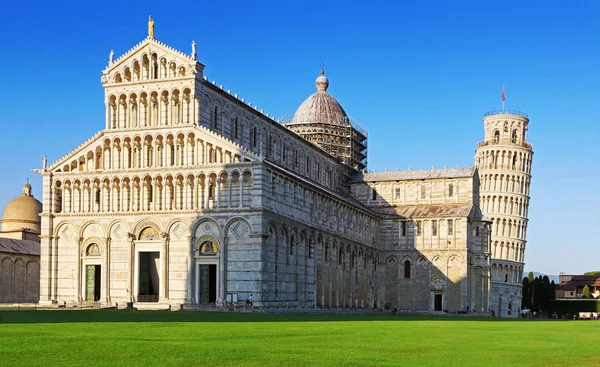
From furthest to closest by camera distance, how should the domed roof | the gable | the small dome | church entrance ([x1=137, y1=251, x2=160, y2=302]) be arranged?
the small dome < the domed roof < church entrance ([x1=137, y1=251, x2=160, y2=302]) < the gable

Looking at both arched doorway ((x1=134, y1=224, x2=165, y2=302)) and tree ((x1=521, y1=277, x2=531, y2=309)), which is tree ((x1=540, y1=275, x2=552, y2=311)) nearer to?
tree ((x1=521, y1=277, x2=531, y2=309))

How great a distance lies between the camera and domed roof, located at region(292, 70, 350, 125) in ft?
325

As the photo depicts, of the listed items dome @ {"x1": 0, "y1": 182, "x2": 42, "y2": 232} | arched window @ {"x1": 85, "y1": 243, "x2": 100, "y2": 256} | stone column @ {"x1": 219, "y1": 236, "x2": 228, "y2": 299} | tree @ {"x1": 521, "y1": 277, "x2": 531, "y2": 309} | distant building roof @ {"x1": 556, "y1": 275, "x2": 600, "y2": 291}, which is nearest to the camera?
stone column @ {"x1": 219, "y1": 236, "x2": 228, "y2": 299}

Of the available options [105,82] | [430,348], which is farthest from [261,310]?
[430,348]

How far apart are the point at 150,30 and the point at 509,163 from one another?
73.0 metres

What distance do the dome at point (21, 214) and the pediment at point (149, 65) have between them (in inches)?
1451

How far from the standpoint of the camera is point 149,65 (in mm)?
62719

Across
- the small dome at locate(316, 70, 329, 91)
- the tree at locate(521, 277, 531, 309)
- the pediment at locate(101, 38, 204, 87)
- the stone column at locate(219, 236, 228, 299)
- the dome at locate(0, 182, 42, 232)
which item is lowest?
the tree at locate(521, 277, 531, 309)

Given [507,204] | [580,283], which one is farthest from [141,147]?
[580,283]

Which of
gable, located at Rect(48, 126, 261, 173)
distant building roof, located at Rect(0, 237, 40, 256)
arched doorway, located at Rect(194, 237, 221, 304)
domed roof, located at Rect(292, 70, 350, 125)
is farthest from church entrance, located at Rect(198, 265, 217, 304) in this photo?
domed roof, located at Rect(292, 70, 350, 125)

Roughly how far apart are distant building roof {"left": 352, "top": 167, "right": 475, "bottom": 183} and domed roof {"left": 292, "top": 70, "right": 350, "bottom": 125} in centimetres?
752

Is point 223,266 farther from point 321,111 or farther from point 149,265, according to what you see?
point 321,111

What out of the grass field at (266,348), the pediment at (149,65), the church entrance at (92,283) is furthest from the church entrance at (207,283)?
the grass field at (266,348)

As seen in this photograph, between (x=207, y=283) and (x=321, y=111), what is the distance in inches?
1725
